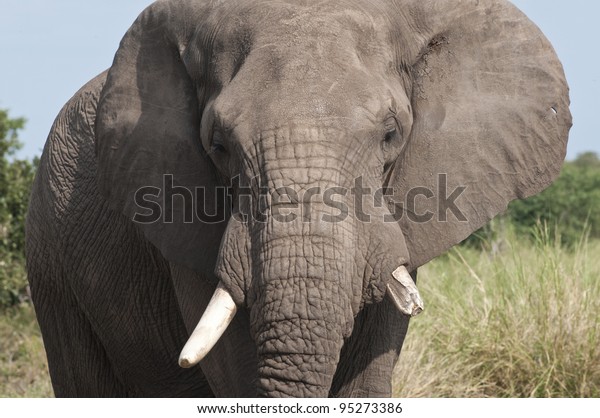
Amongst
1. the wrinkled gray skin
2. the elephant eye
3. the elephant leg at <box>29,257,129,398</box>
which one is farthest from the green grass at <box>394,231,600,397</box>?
the elephant eye

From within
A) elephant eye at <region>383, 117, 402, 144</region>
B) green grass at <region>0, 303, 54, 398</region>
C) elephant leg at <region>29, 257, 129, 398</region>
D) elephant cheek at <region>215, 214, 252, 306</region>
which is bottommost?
green grass at <region>0, 303, 54, 398</region>

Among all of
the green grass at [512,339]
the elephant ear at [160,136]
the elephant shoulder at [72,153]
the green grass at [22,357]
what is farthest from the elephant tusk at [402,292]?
the green grass at [22,357]

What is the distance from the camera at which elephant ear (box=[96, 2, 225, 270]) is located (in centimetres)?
459

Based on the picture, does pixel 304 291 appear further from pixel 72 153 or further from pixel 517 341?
pixel 517 341

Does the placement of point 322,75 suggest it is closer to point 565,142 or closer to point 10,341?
point 565,142

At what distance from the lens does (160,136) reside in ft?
15.3

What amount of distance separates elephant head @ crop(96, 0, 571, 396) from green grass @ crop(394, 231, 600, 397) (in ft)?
8.78

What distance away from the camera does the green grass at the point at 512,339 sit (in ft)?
23.6

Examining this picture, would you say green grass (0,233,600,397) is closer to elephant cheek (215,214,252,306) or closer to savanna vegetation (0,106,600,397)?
savanna vegetation (0,106,600,397)

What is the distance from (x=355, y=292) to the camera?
3.90m

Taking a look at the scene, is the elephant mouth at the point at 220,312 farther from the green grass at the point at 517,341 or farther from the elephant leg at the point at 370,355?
the green grass at the point at 517,341

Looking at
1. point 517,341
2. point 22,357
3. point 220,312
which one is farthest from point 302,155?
point 22,357

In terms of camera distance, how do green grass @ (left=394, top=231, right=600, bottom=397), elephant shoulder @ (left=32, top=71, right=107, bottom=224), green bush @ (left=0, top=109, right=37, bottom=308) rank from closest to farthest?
elephant shoulder @ (left=32, top=71, right=107, bottom=224), green grass @ (left=394, top=231, right=600, bottom=397), green bush @ (left=0, top=109, right=37, bottom=308)
